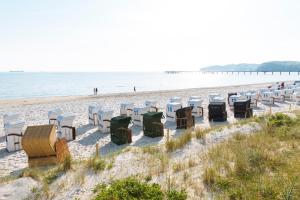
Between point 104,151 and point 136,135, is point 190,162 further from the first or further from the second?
point 136,135

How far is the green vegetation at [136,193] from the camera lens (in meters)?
6.46

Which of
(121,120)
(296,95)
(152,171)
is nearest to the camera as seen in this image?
(152,171)

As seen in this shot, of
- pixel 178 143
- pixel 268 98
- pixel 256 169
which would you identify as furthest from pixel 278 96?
pixel 256 169

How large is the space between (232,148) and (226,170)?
198cm

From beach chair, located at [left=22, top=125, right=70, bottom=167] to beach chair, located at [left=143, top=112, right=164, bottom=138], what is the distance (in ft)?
18.4

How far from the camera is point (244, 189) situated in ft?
21.4

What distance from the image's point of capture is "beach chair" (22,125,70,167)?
36.6ft

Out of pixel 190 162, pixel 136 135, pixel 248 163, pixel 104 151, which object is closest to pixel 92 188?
pixel 190 162

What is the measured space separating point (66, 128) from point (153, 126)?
470 cm

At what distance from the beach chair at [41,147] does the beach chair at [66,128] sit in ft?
14.9

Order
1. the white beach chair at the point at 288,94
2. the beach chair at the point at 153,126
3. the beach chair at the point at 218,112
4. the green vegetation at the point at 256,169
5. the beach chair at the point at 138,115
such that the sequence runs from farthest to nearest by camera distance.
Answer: the white beach chair at the point at 288,94, the beach chair at the point at 218,112, the beach chair at the point at 138,115, the beach chair at the point at 153,126, the green vegetation at the point at 256,169

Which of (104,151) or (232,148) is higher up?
(232,148)

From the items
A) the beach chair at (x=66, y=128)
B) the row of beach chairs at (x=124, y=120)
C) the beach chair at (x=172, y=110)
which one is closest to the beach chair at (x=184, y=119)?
the row of beach chairs at (x=124, y=120)

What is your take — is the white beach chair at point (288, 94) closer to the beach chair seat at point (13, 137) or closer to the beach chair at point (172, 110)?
the beach chair at point (172, 110)
